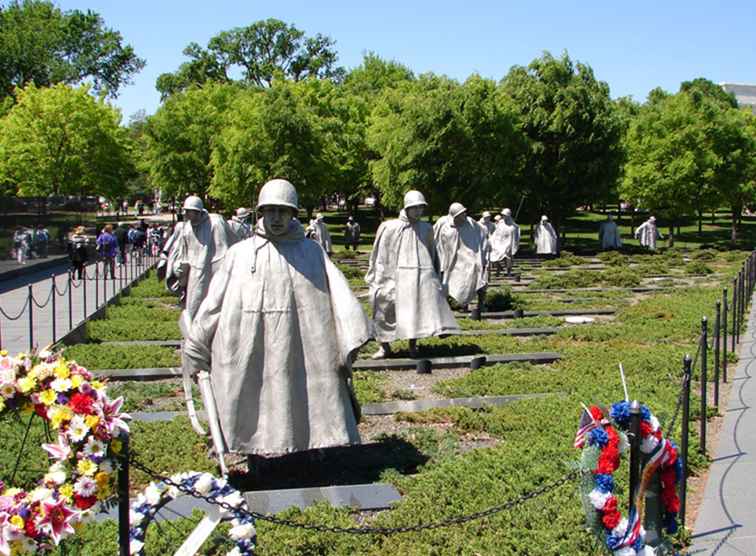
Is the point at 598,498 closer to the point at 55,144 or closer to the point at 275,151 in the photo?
the point at 275,151

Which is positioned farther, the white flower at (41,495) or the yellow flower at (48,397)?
the yellow flower at (48,397)

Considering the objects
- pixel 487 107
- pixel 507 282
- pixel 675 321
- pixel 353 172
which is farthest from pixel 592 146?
pixel 675 321

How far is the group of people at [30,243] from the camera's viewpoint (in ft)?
92.1

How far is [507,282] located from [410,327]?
12543 mm

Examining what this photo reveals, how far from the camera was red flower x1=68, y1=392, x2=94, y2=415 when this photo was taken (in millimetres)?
4395

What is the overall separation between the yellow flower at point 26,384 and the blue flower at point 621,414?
305 centimetres

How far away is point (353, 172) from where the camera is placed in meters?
47.7

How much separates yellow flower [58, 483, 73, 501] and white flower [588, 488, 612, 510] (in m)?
2.67

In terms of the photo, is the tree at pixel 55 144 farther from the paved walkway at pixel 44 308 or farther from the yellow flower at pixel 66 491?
the yellow flower at pixel 66 491

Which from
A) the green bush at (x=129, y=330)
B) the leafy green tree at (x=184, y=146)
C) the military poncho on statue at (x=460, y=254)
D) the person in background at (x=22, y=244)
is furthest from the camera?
the leafy green tree at (x=184, y=146)

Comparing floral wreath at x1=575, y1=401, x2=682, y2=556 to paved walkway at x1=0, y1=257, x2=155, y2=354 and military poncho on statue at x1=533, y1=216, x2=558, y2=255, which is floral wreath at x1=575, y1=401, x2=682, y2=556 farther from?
military poncho on statue at x1=533, y1=216, x2=558, y2=255

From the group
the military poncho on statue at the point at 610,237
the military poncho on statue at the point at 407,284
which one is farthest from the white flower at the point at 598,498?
the military poncho on statue at the point at 610,237

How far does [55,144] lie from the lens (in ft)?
142

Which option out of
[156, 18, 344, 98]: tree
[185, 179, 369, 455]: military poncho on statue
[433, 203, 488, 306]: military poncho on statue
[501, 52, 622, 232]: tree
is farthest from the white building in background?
[185, 179, 369, 455]: military poncho on statue
